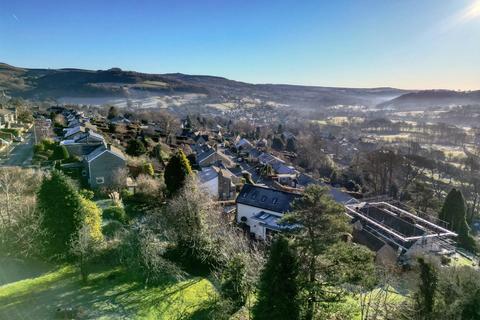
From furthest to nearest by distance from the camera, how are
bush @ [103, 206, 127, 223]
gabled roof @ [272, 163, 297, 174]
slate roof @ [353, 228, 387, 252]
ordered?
gabled roof @ [272, 163, 297, 174] → slate roof @ [353, 228, 387, 252] → bush @ [103, 206, 127, 223]

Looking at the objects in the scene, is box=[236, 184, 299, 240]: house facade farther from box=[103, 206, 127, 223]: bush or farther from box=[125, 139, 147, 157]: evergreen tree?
box=[125, 139, 147, 157]: evergreen tree

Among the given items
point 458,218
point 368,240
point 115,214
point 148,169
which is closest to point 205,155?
point 148,169

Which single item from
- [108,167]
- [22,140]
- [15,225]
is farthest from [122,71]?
[15,225]

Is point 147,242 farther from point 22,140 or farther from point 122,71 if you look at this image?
point 122,71

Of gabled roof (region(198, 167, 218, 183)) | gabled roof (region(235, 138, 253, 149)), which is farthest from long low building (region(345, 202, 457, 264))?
gabled roof (region(235, 138, 253, 149))

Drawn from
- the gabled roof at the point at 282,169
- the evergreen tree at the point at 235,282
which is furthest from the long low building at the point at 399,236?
the gabled roof at the point at 282,169
